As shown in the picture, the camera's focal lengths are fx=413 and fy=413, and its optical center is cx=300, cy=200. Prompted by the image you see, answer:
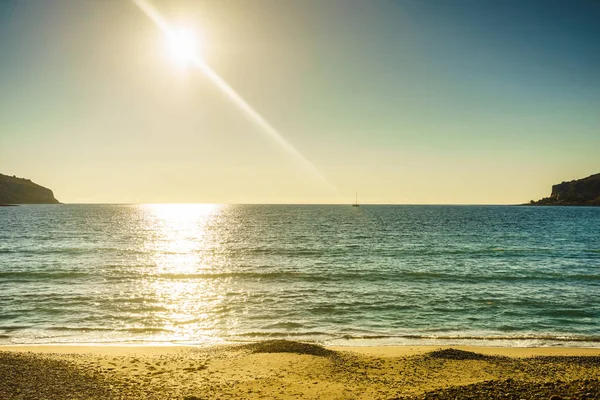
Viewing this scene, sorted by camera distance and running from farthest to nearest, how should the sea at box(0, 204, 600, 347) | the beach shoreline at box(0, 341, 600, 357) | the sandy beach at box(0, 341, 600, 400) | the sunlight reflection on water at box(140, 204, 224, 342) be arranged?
the sunlight reflection on water at box(140, 204, 224, 342) < the sea at box(0, 204, 600, 347) < the beach shoreline at box(0, 341, 600, 357) < the sandy beach at box(0, 341, 600, 400)

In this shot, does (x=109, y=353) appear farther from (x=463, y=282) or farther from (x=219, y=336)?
(x=463, y=282)

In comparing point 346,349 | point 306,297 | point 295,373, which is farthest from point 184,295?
point 295,373

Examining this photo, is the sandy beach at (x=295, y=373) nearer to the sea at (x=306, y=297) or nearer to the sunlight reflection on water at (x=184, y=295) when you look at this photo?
the sea at (x=306, y=297)

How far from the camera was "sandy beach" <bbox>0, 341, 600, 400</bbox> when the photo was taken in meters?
11.3

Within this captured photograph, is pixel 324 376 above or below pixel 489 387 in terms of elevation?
below

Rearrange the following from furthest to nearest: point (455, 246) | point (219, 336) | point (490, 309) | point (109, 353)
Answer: point (455, 246)
point (490, 309)
point (219, 336)
point (109, 353)

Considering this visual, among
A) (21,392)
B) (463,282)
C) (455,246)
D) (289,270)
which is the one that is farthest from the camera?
(455,246)

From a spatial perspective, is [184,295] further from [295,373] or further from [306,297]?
[295,373]

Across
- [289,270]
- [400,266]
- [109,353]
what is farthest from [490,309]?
[109,353]

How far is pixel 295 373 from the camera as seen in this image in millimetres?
14031

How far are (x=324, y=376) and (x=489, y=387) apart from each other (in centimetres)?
516

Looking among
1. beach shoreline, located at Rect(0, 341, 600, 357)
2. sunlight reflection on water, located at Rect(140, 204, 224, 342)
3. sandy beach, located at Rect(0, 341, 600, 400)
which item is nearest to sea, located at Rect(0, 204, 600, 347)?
sunlight reflection on water, located at Rect(140, 204, 224, 342)

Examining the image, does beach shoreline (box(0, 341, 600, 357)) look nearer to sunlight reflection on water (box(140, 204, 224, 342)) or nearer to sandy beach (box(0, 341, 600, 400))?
sandy beach (box(0, 341, 600, 400))

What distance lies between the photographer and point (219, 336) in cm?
2045
